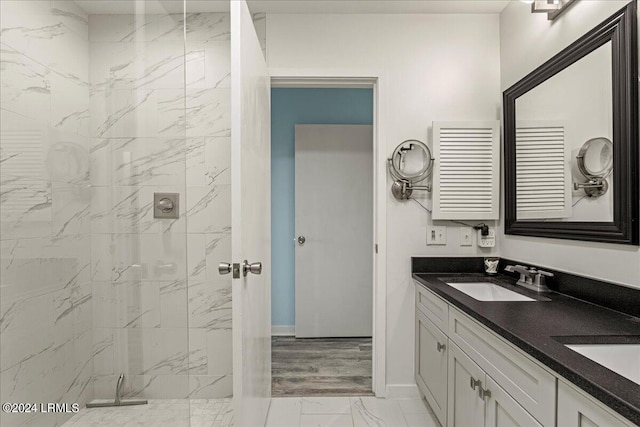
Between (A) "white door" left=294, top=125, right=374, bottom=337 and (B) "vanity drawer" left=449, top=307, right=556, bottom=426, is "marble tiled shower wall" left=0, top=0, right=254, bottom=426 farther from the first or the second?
(A) "white door" left=294, top=125, right=374, bottom=337

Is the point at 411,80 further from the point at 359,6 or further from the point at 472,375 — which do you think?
the point at 472,375

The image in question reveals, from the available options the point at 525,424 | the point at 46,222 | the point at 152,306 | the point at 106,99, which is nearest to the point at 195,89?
the point at 106,99

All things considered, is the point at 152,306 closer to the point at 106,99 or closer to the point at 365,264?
the point at 106,99

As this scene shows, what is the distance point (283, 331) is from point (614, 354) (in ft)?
9.47

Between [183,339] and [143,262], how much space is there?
570 millimetres

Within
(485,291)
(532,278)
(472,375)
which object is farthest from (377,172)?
(472,375)

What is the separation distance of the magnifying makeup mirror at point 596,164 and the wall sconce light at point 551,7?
70 centimetres

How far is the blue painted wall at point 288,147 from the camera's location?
3549mm

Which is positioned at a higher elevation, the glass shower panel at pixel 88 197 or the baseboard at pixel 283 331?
the glass shower panel at pixel 88 197

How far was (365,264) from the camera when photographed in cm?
345

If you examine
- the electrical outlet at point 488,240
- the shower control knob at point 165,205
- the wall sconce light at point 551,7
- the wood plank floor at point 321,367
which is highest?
the wall sconce light at point 551,7

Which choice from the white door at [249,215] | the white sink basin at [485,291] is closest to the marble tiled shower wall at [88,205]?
the white door at [249,215]

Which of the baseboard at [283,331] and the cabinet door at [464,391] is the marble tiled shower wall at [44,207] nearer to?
the cabinet door at [464,391]

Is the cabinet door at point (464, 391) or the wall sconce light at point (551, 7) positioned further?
the wall sconce light at point (551, 7)
